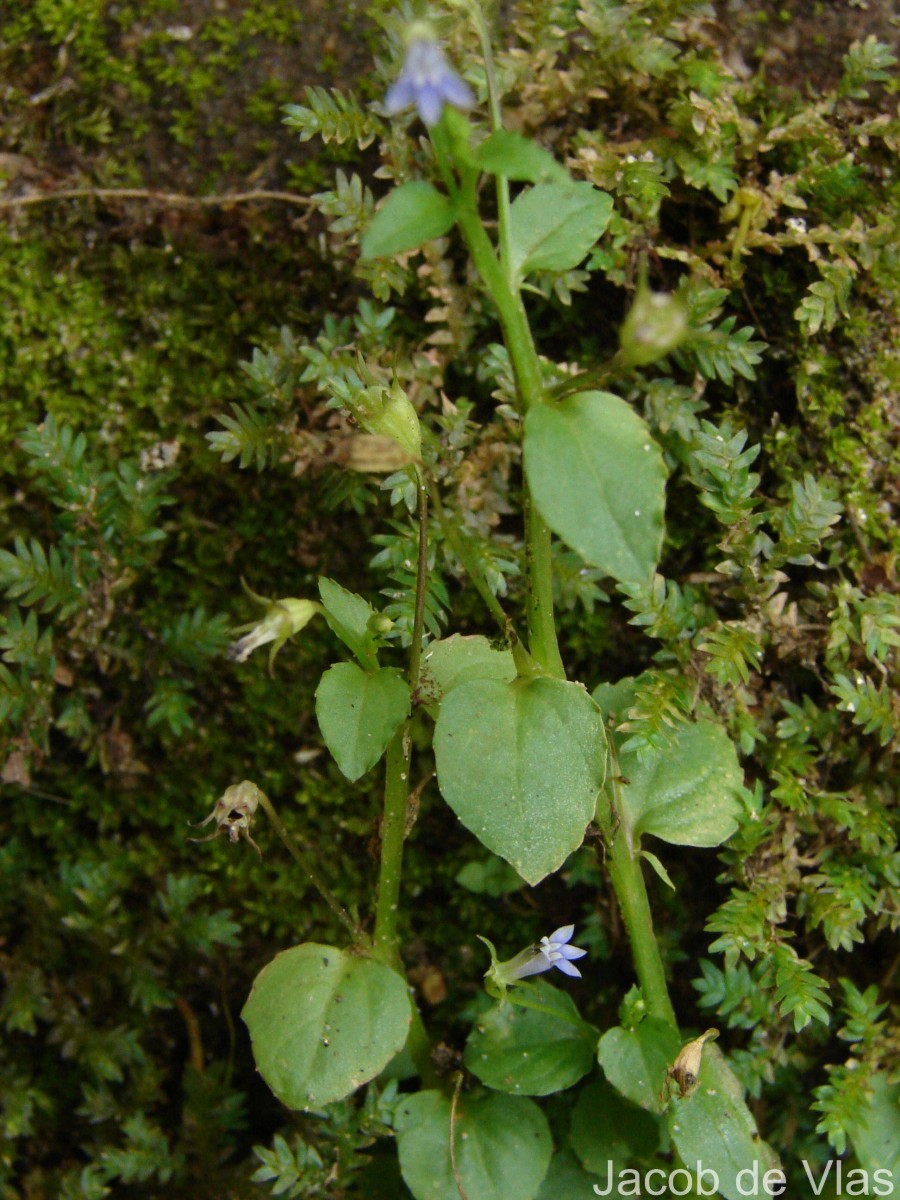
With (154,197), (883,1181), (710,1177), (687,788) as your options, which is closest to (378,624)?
(687,788)

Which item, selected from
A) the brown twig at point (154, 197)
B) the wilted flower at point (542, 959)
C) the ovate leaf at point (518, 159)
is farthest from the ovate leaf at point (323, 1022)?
the brown twig at point (154, 197)

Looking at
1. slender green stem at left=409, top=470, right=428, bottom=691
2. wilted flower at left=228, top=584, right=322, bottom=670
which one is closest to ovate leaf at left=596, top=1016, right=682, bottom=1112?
slender green stem at left=409, top=470, right=428, bottom=691

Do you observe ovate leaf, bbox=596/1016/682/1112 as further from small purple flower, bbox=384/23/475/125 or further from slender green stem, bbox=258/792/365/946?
small purple flower, bbox=384/23/475/125

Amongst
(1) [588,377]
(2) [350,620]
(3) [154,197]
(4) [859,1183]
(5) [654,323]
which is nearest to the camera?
(5) [654,323]

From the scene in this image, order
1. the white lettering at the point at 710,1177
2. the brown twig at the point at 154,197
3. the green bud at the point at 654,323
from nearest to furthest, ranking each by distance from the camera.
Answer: the green bud at the point at 654,323 → the white lettering at the point at 710,1177 → the brown twig at the point at 154,197

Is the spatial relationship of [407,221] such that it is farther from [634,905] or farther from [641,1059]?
[641,1059]

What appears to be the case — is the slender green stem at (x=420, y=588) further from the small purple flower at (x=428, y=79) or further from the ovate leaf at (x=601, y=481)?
the small purple flower at (x=428, y=79)
